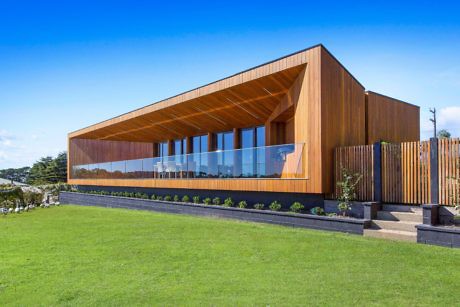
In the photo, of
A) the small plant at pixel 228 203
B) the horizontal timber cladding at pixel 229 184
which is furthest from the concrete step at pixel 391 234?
the small plant at pixel 228 203

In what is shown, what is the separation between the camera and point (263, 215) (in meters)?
10.8

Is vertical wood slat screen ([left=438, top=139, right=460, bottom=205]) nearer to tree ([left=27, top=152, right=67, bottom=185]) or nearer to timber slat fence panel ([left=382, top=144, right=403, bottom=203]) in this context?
timber slat fence panel ([left=382, top=144, right=403, bottom=203])

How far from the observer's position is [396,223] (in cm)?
819

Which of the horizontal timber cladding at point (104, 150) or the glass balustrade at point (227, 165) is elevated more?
the horizontal timber cladding at point (104, 150)

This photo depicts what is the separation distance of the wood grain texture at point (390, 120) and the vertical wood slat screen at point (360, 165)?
371 centimetres

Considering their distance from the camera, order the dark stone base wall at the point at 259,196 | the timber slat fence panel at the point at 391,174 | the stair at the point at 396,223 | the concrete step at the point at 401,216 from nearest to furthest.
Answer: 1. the stair at the point at 396,223
2. the concrete step at the point at 401,216
3. the timber slat fence panel at the point at 391,174
4. the dark stone base wall at the point at 259,196

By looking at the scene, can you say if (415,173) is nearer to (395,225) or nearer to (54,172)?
(395,225)

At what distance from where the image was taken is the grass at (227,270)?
4367 mm

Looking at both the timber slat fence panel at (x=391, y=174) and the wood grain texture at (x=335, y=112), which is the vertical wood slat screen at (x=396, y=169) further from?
the wood grain texture at (x=335, y=112)

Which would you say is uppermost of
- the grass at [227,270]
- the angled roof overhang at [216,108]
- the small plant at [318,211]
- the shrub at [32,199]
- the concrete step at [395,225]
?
the angled roof overhang at [216,108]

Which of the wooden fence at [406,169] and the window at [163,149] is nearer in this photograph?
the wooden fence at [406,169]

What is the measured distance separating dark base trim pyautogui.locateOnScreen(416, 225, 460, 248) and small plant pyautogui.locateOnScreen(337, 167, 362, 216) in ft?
7.49

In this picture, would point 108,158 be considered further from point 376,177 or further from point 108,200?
point 376,177

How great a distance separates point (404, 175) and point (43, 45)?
16308 millimetres
